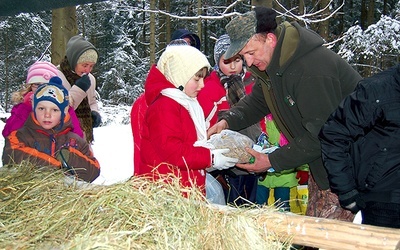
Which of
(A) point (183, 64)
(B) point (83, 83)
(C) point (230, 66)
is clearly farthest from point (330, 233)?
(B) point (83, 83)

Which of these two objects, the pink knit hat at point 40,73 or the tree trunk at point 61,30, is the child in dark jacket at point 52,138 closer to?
the pink knit hat at point 40,73

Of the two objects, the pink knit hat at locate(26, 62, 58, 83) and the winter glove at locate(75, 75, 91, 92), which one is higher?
the pink knit hat at locate(26, 62, 58, 83)

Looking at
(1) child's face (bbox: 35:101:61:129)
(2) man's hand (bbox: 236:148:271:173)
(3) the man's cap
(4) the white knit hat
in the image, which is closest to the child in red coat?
(4) the white knit hat

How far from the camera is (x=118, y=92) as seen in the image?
21609 millimetres

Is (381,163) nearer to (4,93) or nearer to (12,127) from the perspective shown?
(12,127)

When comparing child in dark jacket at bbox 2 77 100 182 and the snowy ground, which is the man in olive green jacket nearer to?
child in dark jacket at bbox 2 77 100 182

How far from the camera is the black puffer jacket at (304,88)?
219 cm

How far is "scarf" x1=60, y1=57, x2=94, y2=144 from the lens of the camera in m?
4.35

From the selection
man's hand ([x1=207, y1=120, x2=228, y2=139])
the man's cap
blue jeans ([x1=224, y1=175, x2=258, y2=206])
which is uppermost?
the man's cap

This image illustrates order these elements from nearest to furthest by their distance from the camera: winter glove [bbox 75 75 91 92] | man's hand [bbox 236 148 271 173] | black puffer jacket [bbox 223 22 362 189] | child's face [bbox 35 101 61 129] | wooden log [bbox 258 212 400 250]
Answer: wooden log [bbox 258 212 400 250] → black puffer jacket [bbox 223 22 362 189] → man's hand [bbox 236 148 271 173] → child's face [bbox 35 101 61 129] → winter glove [bbox 75 75 91 92]

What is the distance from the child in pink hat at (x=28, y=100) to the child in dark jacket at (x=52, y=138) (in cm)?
10

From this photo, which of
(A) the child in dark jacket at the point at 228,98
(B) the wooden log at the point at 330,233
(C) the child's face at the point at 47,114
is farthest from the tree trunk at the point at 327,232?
(A) the child in dark jacket at the point at 228,98

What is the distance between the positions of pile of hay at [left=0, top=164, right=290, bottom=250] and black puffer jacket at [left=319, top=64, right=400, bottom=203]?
0.65 m

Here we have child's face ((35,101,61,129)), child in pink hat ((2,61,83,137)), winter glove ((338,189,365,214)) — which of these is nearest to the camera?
winter glove ((338,189,365,214))
